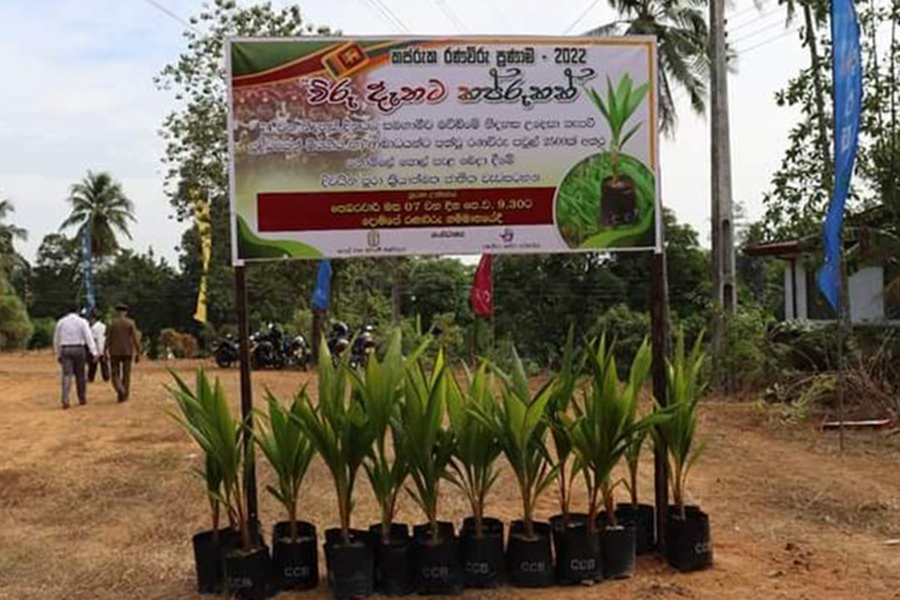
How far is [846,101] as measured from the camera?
905 centimetres

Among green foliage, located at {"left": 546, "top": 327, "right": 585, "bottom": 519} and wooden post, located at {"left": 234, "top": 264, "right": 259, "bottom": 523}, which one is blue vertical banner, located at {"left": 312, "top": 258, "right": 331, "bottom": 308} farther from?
green foliage, located at {"left": 546, "top": 327, "right": 585, "bottom": 519}

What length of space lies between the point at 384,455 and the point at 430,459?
0.78 ft

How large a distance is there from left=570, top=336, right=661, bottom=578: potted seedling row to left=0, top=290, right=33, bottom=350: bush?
1504 inches

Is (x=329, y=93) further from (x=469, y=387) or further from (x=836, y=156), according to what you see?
(x=836, y=156)

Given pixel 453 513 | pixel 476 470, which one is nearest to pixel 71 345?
pixel 453 513

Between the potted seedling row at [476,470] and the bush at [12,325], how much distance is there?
37974 millimetres

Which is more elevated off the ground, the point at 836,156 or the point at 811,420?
the point at 836,156

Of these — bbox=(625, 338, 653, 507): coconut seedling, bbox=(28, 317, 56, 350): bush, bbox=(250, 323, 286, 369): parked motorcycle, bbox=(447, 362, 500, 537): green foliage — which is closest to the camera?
bbox=(447, 362, 500, 537): green foliage

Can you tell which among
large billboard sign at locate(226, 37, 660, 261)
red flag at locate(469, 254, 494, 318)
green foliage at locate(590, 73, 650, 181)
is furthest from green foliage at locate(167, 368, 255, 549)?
red flag at locate(469, 254, 494, 318)

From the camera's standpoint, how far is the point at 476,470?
5.02 m

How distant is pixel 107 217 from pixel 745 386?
43466 mm

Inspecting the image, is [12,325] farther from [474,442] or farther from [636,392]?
[636,392]

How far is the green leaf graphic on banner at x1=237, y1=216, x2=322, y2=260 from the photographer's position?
5301 millimetres

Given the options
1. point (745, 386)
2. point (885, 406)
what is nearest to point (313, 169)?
point (885, 406)
